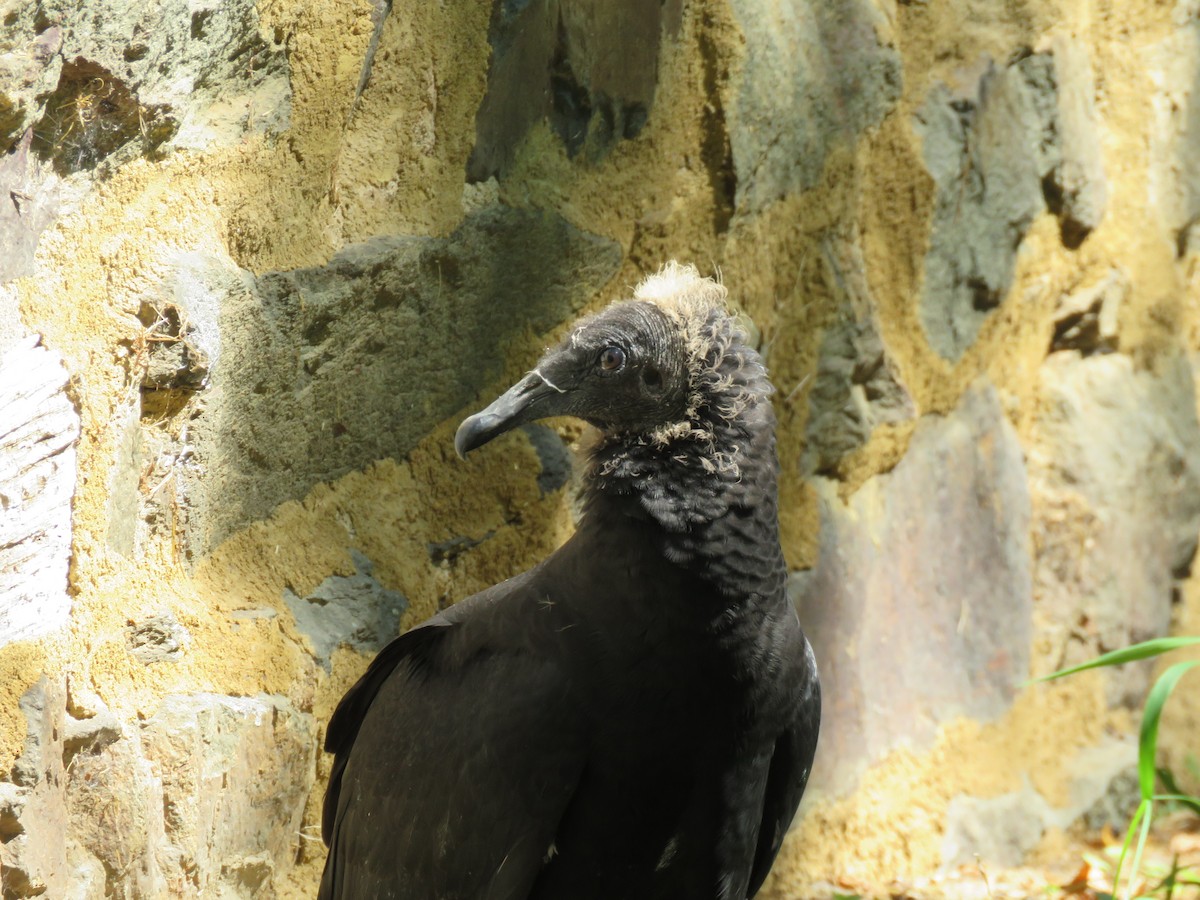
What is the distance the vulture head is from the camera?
6.25ft

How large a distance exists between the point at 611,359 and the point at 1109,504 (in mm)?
2189

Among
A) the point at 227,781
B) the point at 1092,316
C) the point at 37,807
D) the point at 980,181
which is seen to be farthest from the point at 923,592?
the point at 37,807

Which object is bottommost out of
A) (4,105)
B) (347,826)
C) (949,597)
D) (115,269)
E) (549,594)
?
(949,597)

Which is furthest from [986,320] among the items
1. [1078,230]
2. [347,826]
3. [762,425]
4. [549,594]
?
[347,826]

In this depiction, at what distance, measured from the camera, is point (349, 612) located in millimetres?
2254

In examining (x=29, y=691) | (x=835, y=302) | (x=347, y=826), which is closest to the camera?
(x=29, y=691)

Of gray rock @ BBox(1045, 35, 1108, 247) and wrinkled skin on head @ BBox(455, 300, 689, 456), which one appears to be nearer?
wrinkled skin on head @ BBox(455, 300, 689, 456)

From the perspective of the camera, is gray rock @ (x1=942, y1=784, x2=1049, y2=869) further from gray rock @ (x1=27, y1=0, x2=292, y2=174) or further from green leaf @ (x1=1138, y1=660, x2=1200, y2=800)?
gray rock @ (x1=27, y1=0, x2=292, y2=174)

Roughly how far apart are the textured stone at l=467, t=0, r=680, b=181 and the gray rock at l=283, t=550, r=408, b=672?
86 centimetres

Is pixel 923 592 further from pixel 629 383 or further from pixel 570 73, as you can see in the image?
pixel 570 73

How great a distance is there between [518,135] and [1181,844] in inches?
111

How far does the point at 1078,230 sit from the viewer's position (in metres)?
3.39

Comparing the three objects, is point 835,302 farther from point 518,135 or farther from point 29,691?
point 29,691

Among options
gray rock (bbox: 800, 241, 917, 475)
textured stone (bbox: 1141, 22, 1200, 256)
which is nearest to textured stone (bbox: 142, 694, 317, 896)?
gray rock (bbox: 800, 241, 917, 475)
